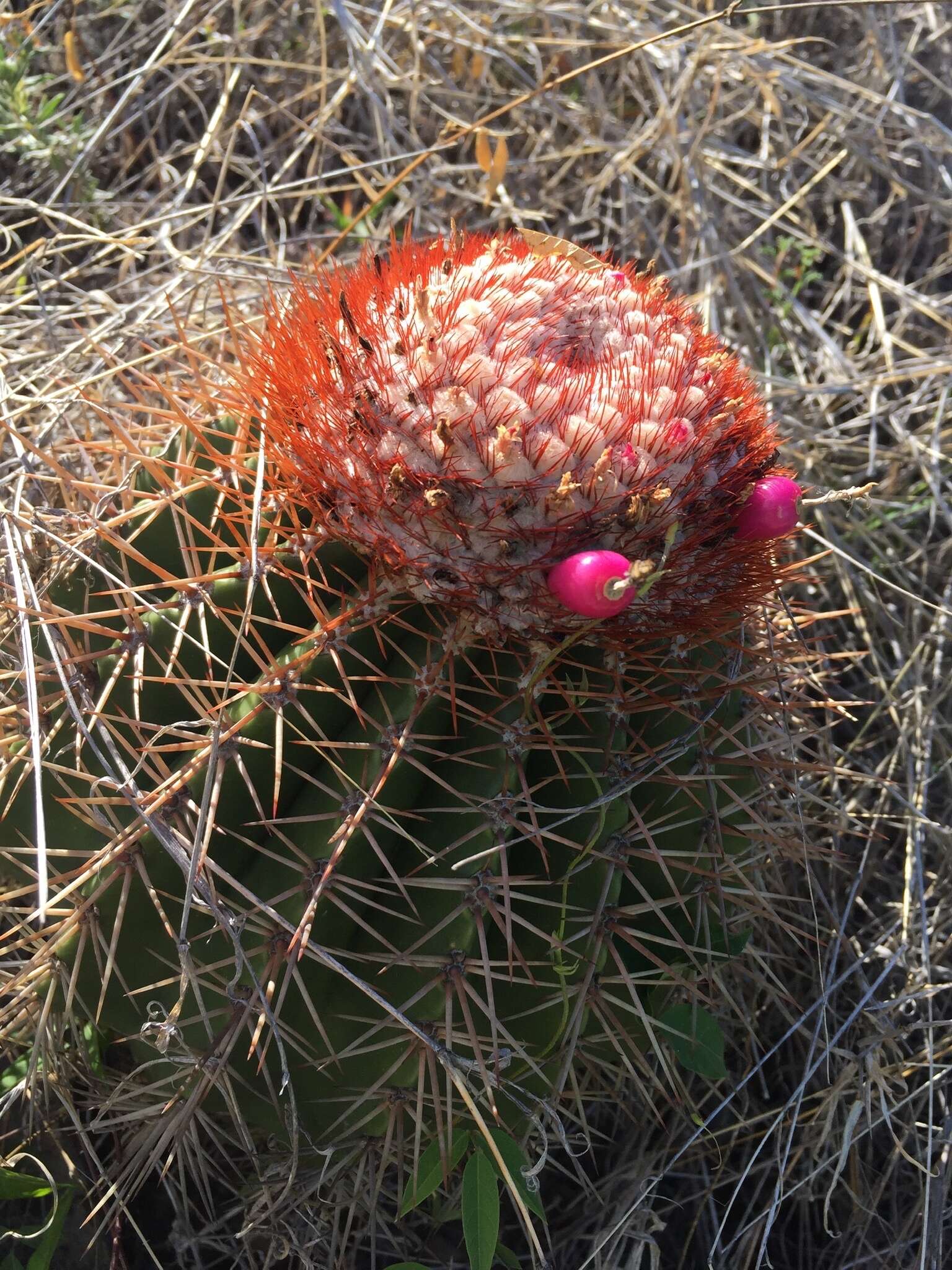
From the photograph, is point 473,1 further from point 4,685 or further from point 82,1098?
point 82,1098

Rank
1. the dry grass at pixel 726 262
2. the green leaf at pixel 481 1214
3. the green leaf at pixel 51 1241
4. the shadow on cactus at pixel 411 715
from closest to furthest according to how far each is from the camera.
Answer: the shadow on cactus at pixel 411 715 → the green leaf at pixel 481 1214 → the green leaf at pixel 51 1241 → the dry grass at pixel 726 262

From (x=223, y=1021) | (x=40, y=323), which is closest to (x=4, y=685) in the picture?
(x=223, y=1021)

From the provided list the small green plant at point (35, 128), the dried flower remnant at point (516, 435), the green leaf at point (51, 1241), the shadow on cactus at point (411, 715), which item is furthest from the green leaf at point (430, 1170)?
the small green plant at point (35, 128)

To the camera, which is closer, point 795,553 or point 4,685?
point 4,685

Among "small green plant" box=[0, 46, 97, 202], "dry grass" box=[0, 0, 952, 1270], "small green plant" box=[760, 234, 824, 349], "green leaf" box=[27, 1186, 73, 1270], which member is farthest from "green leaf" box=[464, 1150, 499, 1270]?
"small green plant" box=[0, 46, 97, 202]

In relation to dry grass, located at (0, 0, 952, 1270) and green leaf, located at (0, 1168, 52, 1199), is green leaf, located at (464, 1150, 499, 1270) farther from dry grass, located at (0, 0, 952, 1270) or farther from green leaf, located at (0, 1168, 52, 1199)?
green leaf, located at (0, 1168, 52, 1199)

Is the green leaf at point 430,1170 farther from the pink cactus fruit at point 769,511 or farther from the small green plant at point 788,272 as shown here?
the small green plant at point 788,272

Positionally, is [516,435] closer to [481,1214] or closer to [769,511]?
[769,511]
